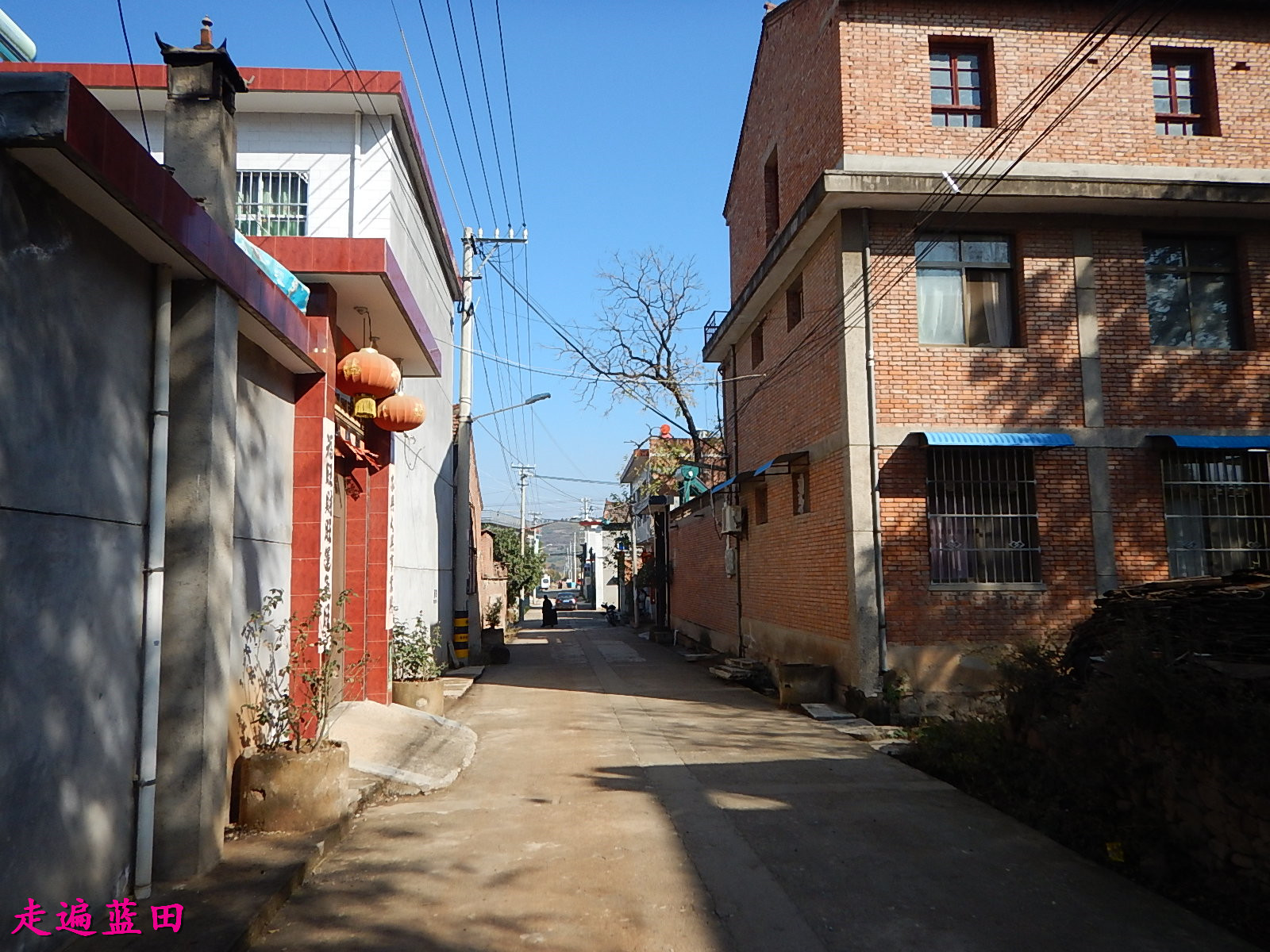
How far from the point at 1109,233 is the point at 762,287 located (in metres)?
5.20

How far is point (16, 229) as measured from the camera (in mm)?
3424

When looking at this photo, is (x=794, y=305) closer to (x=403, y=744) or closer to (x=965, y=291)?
(x=965, y=291)

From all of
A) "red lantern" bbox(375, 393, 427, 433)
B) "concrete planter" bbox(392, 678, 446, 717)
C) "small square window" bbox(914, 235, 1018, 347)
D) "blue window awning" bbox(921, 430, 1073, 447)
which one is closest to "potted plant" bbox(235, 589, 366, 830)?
"red lantern" bbox(375, 393, 427, 433)

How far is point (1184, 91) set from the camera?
12312 millimetres

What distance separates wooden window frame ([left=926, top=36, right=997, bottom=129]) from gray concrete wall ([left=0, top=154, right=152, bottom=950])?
1080 cm

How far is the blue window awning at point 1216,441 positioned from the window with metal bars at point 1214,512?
0.33 meters

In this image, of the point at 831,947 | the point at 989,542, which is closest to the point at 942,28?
the point at 989,542

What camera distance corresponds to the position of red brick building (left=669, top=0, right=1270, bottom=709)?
10969 millimetres

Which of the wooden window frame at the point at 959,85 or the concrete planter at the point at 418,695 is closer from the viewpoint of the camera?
the concrete planter at the point at 418,695

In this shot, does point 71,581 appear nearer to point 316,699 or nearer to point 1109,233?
point 316,699

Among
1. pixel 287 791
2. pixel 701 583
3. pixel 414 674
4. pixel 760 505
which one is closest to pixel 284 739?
pixel 287 791

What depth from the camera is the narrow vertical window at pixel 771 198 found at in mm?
15477

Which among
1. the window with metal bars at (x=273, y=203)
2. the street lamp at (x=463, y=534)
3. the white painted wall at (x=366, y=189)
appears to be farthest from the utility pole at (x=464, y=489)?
the window with metal bars at (x=273, y=203)

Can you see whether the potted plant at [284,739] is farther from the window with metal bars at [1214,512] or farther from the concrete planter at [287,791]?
the window with metal bars at [1214,512]
